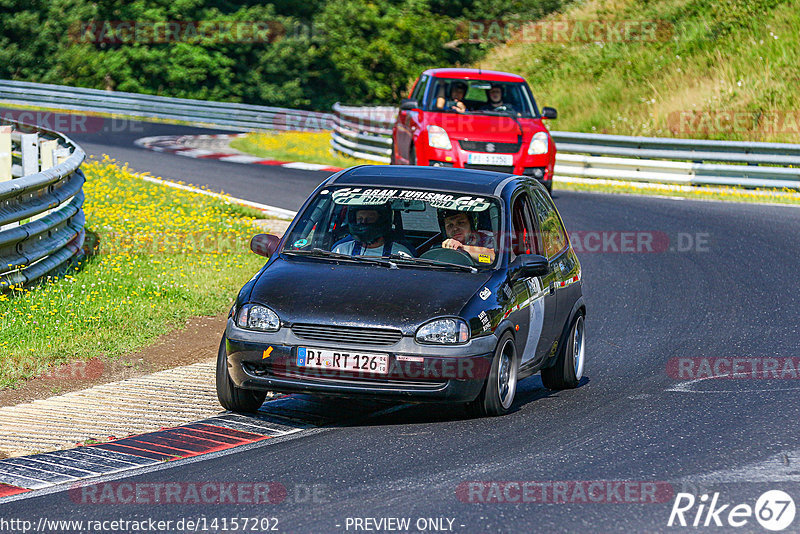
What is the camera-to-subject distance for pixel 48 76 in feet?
173

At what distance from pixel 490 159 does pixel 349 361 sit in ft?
36.7

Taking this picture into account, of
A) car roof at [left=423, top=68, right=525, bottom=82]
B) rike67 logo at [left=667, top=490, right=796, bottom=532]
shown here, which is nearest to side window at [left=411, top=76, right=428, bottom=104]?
car roof at [left=423, top=68, right=525, bottom=82]

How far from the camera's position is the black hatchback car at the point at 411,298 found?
285 inches

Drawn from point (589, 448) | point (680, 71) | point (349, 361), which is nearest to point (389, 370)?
point (349, 361)

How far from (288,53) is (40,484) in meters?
49.6

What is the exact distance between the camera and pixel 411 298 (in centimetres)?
746

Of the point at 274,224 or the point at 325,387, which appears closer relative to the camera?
the point at 325,387

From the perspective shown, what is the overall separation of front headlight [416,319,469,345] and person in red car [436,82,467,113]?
38.1 feet

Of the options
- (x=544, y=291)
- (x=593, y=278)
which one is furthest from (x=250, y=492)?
(x=593, y=278)

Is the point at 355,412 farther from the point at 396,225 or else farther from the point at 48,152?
the point at 48,152

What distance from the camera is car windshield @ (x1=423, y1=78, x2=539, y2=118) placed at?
1872cm

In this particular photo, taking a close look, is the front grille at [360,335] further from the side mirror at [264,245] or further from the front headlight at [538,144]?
the front headlight at [538,144]

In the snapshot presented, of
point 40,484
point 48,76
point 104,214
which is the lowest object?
point 48,76

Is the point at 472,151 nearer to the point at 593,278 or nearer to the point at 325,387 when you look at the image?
the point at 593,278
